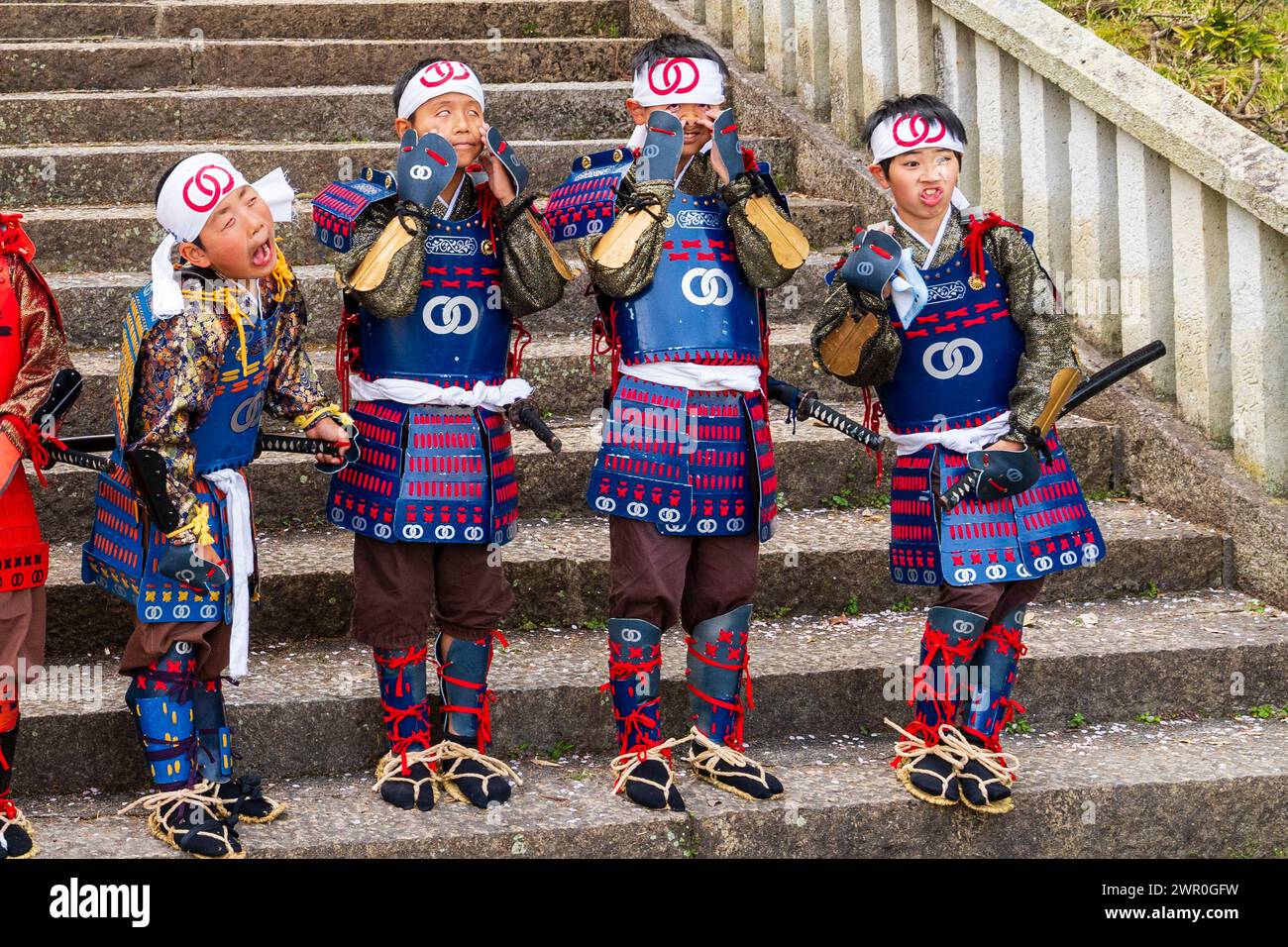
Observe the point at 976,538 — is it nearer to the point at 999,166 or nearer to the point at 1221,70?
the point at 999,166

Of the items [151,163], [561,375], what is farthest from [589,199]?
[151,163]

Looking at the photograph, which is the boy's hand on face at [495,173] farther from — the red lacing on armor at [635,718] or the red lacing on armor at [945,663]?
the red lacing on armor at [945,663]

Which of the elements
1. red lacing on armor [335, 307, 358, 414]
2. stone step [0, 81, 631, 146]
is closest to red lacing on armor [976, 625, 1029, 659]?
red lacing on armor [335, 307, 358, 414]

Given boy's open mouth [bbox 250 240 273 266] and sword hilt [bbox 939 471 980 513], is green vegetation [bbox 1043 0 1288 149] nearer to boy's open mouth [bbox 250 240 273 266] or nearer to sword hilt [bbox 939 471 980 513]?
sword hilt [bbox 939 471 980 513]

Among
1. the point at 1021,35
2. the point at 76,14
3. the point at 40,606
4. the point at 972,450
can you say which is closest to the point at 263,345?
the point at 40,606

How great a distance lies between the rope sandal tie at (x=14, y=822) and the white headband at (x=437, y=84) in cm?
198

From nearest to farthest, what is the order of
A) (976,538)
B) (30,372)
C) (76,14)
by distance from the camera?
(30,372), (976,538), (76,14)

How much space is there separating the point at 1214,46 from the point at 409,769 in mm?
4681

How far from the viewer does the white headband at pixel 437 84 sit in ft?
13.4

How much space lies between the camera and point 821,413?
407 centimetres

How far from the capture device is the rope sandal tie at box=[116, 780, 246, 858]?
3820 mm

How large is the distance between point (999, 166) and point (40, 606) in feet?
12.6

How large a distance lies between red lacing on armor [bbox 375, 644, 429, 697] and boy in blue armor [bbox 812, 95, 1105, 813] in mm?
1322
